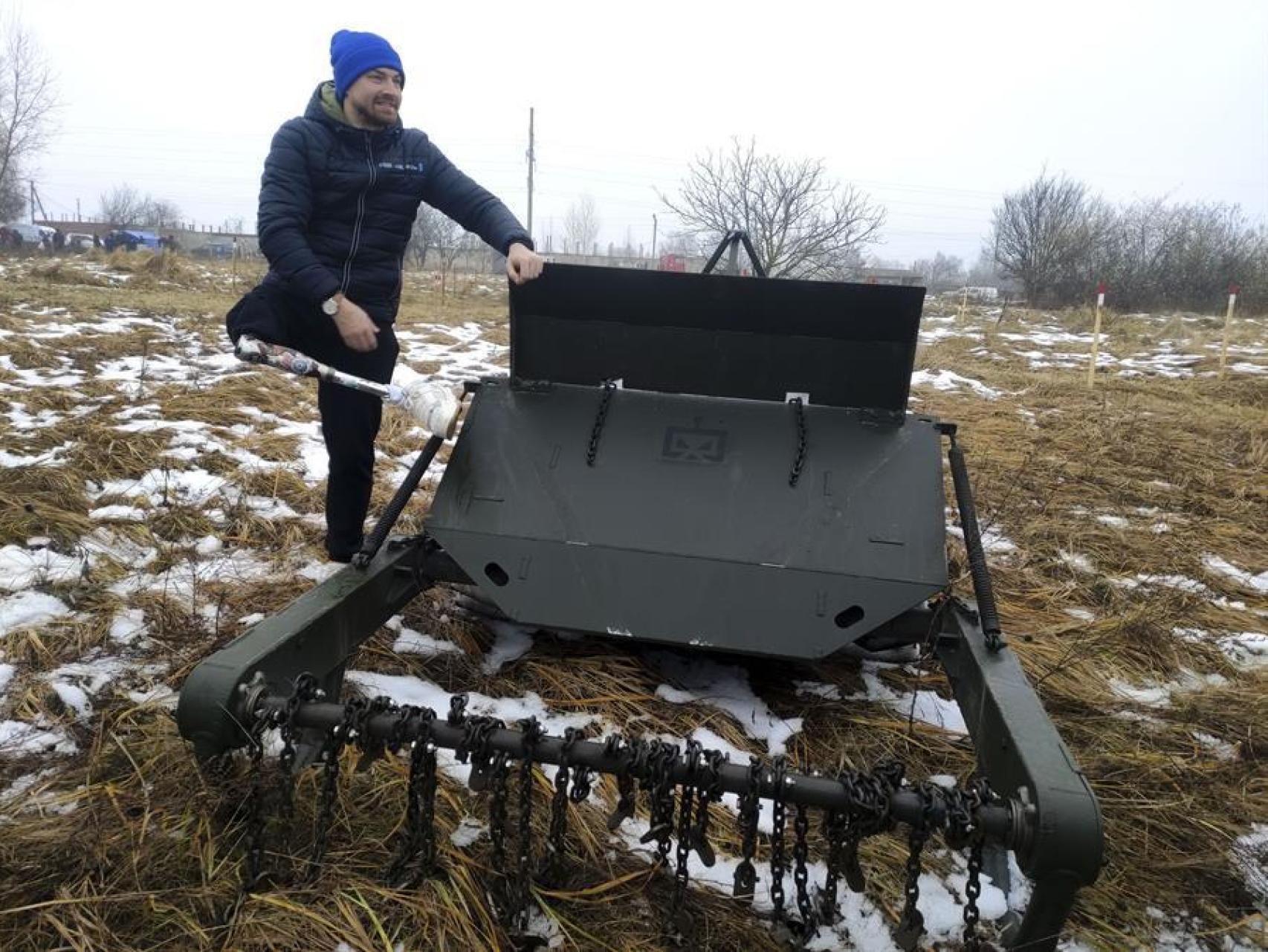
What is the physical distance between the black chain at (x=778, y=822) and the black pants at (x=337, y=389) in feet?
6.86

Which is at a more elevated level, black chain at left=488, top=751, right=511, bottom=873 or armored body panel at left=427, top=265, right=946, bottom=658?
armored body panel at left=427, top=265, right=946, bottom=658

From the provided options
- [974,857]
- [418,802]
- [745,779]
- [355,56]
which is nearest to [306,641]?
[418,802]

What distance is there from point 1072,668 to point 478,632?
7.74 feet

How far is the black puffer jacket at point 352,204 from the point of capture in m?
2.61

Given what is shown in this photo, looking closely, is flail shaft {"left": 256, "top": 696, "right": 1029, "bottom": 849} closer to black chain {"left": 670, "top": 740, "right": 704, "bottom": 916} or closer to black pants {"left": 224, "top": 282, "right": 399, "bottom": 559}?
black chain {"left": 670, "top": 740, "right": 704, "bottom": 916}

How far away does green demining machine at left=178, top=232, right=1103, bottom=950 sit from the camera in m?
1.61

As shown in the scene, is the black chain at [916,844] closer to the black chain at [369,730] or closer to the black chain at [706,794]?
the black chain at [706,794]

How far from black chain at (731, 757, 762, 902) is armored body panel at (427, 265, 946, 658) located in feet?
2.81

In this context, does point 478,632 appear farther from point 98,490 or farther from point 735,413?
point 98,490

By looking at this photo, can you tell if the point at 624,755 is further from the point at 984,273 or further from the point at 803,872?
the point at 984,273

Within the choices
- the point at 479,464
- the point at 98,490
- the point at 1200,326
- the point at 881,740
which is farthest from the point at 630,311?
the point at 1200,326

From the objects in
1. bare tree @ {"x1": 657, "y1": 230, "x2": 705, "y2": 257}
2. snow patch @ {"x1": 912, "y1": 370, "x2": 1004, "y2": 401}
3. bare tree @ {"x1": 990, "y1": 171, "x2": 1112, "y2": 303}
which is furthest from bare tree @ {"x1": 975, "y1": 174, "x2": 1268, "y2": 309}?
snow patch @ {"x1": 912, "y1": 370, "x2": 1004, "y2": 401}

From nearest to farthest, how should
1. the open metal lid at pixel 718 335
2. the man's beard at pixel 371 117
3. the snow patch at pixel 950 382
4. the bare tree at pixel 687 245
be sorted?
the man's beard at pixel 371 117 < the open metal lid at pixel 718 335 < the snow patch at pixel 950 382 < the bare tree at pixel 687 245

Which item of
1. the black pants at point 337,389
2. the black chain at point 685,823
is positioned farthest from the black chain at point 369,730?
the black pants at point 337,389
